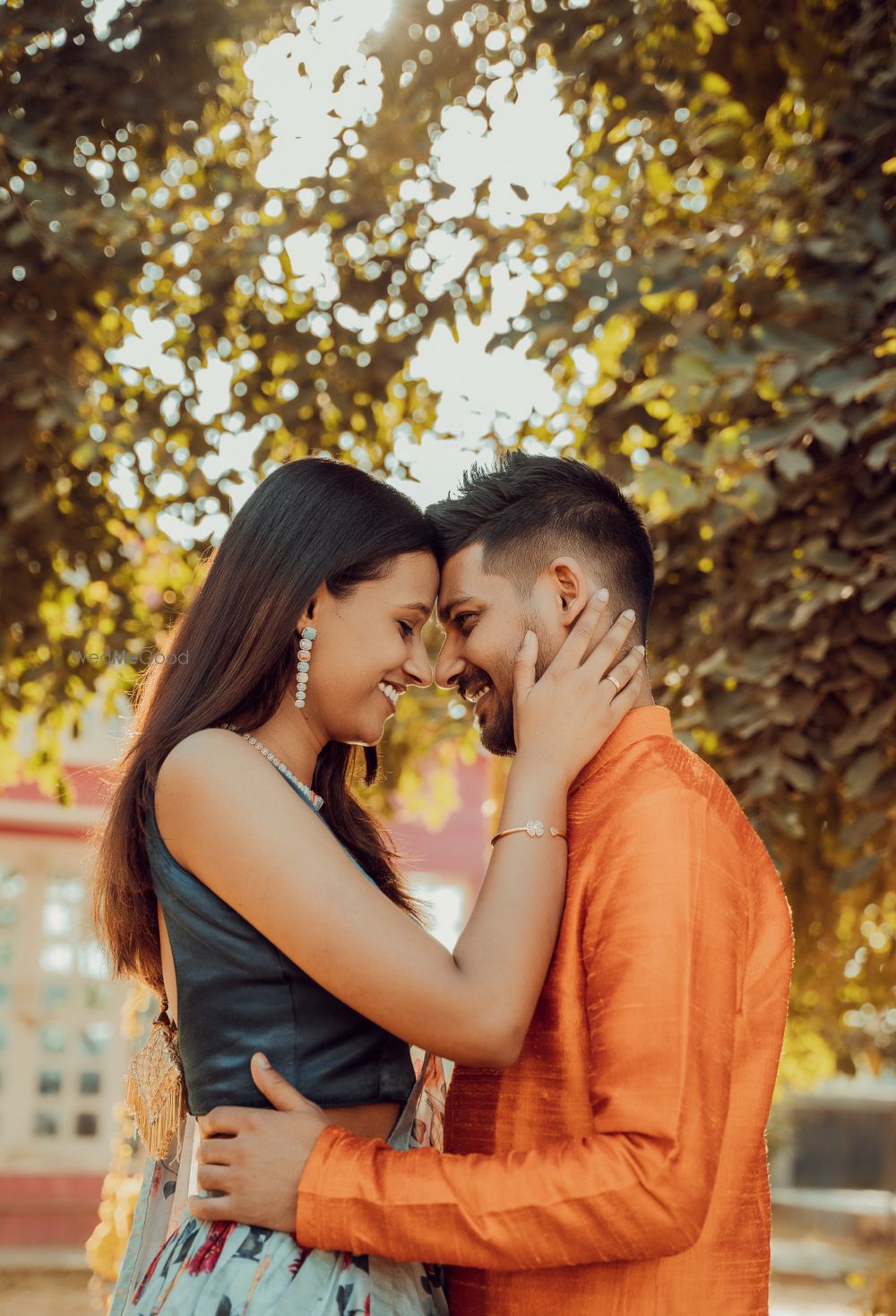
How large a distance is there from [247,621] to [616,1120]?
0.98 m

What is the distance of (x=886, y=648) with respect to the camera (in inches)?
128

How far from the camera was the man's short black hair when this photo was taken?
85.4 inches

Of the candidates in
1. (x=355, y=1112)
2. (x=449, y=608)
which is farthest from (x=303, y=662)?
(x=355, y=1112)

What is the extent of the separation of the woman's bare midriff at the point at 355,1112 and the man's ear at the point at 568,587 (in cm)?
77

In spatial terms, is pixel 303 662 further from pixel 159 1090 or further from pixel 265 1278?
pixel 265 1278

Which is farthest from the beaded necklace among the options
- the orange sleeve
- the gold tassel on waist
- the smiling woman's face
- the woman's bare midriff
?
the orange sleeve

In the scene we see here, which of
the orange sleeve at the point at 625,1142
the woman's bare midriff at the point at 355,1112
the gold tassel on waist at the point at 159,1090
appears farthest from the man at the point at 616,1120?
the gold tassel on waist at the point at 159,1090

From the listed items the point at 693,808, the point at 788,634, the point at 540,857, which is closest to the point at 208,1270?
the point at 540,857

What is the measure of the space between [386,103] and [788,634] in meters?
2.27

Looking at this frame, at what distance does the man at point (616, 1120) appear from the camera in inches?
62.6

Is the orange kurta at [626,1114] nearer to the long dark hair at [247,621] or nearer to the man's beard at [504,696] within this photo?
the man's beard at [504,696]

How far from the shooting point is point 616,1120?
62.8 inches

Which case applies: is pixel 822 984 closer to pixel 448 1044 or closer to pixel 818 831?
pixel 818 831

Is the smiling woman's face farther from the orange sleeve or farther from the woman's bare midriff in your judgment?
the orange sleeve
